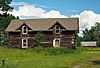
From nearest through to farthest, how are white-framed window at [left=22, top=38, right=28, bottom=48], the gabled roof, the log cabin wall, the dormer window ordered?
the log cabin wall
the gabled roof
the dormer window
white-framed window at [left=22, top=38, right=28, bottom=48]

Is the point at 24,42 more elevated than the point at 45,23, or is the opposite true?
the point at 45,23

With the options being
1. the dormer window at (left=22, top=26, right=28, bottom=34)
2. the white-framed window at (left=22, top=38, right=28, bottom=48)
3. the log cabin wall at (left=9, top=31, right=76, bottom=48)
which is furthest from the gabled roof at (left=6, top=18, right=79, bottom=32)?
the white-framed window at (left=22, top=38, right=28, bottom=48)

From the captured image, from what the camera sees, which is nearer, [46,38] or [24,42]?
[46,38]

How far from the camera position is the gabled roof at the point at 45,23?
73688 mm

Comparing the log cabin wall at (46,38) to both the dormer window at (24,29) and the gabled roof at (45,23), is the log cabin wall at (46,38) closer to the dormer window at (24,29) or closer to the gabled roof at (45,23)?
the dormer window at (24,29)

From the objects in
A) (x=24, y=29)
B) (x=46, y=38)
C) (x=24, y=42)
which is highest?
(x=24, y=29)

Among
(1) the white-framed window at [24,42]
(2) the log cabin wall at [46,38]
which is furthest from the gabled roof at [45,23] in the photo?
(1) the white-framed window at [24,42]

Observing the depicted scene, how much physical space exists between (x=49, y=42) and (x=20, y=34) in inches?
290

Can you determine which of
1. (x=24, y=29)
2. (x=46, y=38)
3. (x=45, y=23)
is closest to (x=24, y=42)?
(x=24, y=29)

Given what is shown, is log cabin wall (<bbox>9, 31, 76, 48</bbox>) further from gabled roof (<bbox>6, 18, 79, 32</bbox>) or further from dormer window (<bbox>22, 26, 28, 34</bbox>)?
gabled roof (<bbox>6, 18, 79, 32</bbox>)

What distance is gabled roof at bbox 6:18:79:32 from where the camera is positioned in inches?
2901

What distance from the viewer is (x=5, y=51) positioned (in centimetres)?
4025

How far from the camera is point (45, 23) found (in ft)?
254

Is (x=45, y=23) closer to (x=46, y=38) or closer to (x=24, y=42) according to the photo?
(x=46, y=38)
